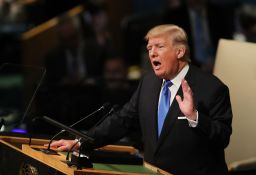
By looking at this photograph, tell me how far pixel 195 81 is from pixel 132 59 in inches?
213

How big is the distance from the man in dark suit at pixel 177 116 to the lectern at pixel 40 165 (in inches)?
11.3

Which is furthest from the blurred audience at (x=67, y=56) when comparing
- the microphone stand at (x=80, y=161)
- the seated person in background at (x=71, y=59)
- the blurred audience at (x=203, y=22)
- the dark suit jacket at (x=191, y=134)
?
the microphone stand at (x=80, y=161)

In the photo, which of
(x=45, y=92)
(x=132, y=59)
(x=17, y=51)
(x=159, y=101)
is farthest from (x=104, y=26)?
(x=159, y=101)

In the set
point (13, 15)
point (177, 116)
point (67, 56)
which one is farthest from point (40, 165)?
point (13, 15)

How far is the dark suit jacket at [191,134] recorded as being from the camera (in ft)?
19.8

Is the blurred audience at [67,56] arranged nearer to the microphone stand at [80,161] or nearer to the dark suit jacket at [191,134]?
the dark suit jacket at [191,134]

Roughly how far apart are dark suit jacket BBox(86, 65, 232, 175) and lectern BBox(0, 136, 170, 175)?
0.28m

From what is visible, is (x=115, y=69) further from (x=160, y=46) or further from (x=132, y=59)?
(x=160, y=46)

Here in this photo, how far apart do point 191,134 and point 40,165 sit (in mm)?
1045

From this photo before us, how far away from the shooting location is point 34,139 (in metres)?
6.30

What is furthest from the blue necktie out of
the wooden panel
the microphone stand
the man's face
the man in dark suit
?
the wooden panel

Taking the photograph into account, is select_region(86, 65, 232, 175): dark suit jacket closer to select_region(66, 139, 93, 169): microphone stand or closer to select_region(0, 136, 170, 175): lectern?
select_region(0, 136, 170, 175): lectern

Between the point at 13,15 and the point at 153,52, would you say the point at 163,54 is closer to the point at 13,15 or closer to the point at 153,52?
the point at 153,52

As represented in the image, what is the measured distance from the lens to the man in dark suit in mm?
6082
